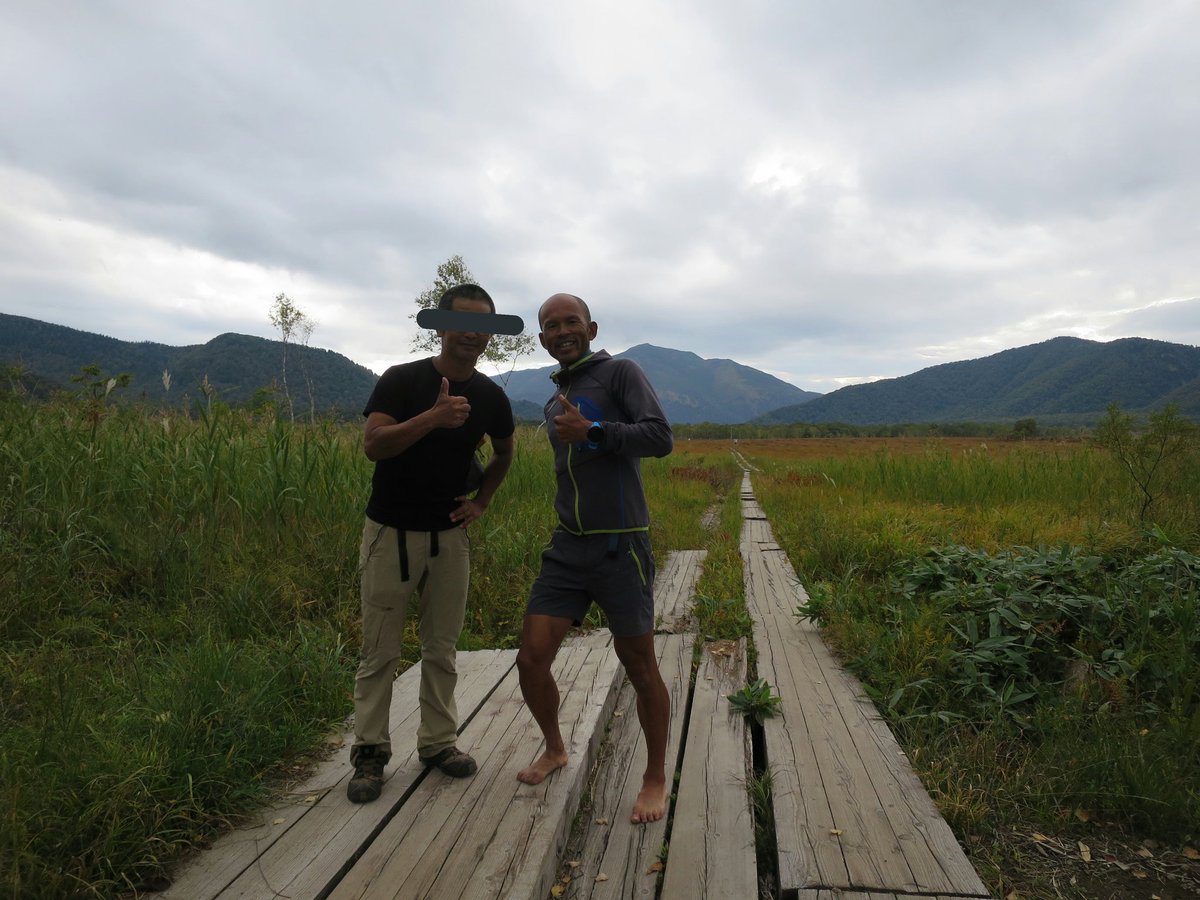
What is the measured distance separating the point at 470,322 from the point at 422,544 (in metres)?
0.78

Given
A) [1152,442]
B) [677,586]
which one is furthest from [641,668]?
[1152,442]

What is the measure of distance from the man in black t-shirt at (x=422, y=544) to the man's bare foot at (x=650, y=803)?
607 millimetres

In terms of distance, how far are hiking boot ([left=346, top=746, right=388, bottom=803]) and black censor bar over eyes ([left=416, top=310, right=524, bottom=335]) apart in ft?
4.76

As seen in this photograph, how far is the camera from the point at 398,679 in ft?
10.5

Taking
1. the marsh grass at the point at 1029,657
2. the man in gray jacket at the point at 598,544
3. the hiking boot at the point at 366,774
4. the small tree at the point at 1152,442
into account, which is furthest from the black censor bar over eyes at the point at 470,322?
the small tree at the point at 1152,442

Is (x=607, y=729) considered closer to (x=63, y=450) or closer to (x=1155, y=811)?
(x=1155, y=811)

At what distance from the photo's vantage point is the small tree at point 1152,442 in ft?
20.6

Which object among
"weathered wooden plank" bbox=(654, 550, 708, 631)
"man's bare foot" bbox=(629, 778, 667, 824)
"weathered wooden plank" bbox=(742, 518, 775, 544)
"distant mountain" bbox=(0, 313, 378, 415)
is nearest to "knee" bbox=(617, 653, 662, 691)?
"man's bare foot" bbox=(629, 778, 667, 824)

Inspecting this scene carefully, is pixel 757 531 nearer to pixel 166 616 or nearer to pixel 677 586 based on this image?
pixel 677 586

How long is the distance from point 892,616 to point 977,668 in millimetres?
770

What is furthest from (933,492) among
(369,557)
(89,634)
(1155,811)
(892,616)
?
(89,634)

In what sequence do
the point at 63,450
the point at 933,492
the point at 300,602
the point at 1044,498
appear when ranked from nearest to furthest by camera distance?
the point at 300,602 < the point at 63,450 < the point at 1044,498 < the point at 933,492

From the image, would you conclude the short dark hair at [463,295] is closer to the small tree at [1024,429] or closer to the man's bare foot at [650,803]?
the man's bare foot at [650,803]

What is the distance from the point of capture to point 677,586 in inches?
210
